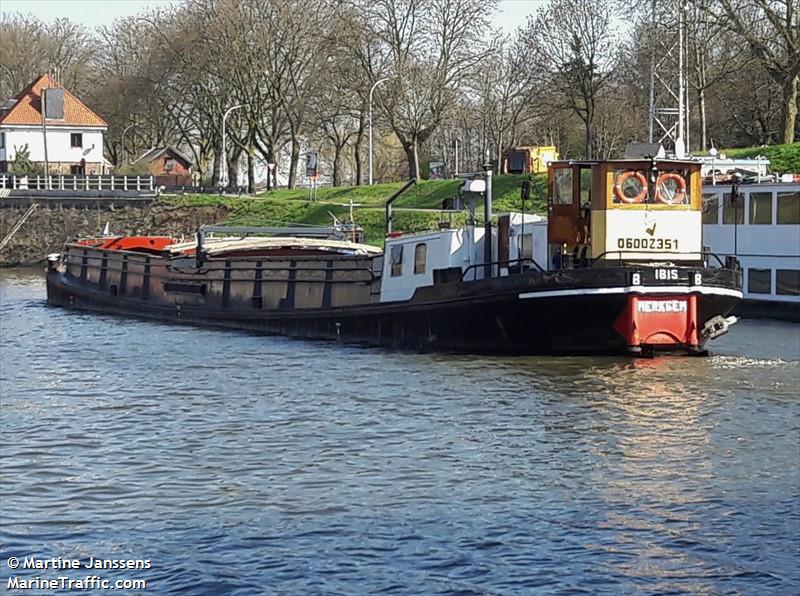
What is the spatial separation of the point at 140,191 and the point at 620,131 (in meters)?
25.6

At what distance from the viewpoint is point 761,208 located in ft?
111

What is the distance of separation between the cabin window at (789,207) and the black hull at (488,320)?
8350mm

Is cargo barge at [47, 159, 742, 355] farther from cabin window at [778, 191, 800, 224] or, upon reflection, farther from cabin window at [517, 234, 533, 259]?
cabin window at [778, 191, 800, 224]

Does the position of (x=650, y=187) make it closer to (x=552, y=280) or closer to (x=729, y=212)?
(x=552, y=280)

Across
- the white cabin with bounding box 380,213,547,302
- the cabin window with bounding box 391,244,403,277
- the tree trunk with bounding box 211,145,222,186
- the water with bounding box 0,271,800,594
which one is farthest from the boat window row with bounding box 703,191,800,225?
the tree trunk with bounding box 211,145,222,186

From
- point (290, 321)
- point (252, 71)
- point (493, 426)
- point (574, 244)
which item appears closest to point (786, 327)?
point (574, 244)

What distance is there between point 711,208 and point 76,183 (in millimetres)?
48673

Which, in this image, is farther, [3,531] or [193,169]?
[193,169]

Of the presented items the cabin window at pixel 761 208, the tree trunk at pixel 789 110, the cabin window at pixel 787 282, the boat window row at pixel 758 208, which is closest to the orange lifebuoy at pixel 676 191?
the boat window row at pixel 758 208

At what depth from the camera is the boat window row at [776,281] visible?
108 feet

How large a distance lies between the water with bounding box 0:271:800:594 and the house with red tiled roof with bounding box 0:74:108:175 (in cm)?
6200

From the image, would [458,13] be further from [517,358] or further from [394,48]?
[517,358]

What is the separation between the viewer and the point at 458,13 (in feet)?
216

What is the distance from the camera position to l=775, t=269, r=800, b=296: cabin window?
32.8m
